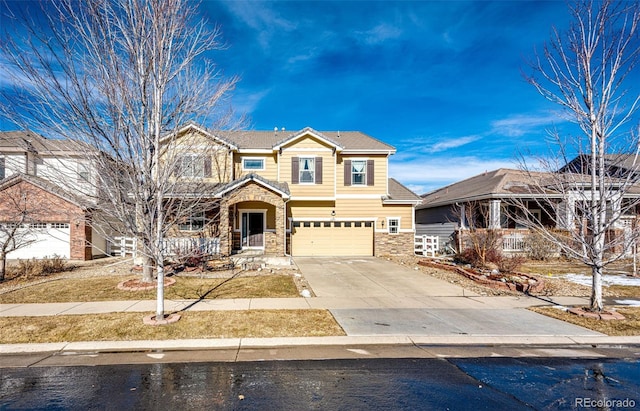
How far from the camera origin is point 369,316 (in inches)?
318

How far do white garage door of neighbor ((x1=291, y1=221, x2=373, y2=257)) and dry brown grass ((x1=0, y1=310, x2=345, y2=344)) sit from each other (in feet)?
40.1

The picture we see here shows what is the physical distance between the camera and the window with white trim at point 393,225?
2067 centimetres

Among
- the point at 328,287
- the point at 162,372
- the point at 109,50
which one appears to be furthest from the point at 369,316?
the point at 109,50

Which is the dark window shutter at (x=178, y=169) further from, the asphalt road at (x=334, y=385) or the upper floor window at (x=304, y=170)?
the upper floor window at (x=304, y=170)

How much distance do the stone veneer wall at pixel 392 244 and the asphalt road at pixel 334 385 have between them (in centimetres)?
1465

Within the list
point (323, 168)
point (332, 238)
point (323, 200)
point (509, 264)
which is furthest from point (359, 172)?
point (509, 264)

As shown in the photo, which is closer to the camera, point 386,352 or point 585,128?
point 386,352

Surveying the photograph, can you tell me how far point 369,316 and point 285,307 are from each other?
211cm

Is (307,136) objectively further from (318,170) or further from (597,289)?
(597,289)

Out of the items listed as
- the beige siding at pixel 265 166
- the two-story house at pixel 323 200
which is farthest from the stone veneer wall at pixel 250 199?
the beige siding at pixel 265 166

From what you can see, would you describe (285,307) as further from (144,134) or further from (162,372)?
(144,134)

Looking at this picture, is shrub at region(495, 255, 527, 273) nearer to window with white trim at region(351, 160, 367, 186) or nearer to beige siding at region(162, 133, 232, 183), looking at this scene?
window with white trim at region(351, 160, 367, 186)

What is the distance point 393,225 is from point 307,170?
6208mm

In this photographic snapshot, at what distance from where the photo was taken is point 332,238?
20531mm
